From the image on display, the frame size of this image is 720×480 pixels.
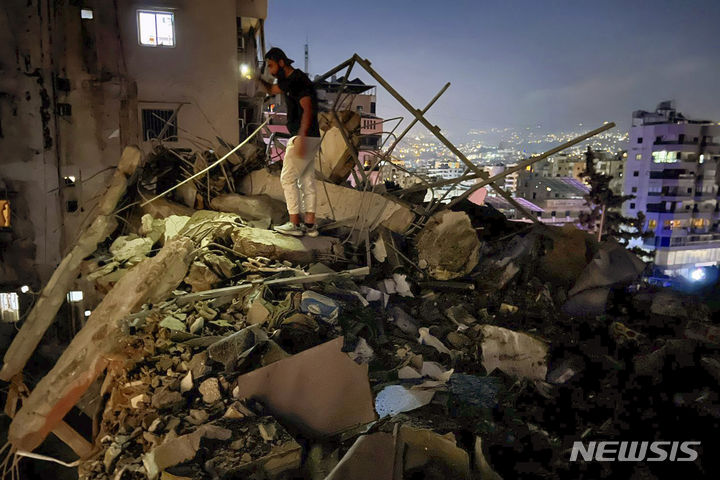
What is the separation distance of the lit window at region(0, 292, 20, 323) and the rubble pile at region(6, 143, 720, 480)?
24.5 ft

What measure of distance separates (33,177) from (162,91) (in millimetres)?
3813

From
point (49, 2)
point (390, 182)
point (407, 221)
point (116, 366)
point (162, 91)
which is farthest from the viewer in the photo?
point (162, 91)

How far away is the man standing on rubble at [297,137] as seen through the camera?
198 inches

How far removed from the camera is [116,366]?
11.8ft

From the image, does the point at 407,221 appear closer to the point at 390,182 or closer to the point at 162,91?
the point at 390,182

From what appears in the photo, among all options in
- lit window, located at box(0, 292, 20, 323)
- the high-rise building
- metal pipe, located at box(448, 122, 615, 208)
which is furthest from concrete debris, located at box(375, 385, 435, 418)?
the high-rise building

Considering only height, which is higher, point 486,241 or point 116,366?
point 486,241

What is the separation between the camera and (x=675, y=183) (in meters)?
37.4

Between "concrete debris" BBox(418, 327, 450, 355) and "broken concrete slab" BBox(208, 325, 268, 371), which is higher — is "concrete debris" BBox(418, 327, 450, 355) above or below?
below

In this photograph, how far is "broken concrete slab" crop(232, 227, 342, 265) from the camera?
15.9 feet

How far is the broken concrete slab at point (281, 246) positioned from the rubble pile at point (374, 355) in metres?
0.03

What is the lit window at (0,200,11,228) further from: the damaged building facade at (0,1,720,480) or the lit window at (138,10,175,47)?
the damaged building facade at (0,1,720,480)

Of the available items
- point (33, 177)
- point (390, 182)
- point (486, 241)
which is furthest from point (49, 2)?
point (486, 241)

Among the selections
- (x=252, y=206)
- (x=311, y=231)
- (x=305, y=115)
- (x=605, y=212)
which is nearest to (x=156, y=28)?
(x=252, y=206)
